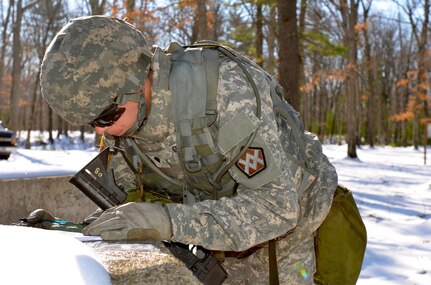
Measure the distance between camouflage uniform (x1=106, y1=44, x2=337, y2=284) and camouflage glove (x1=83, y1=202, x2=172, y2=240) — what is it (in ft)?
0.12

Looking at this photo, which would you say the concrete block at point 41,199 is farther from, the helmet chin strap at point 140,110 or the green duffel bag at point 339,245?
the green duffel bag at point 339,245

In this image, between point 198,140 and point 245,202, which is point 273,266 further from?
point 198,140

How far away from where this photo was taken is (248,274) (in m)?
1.88

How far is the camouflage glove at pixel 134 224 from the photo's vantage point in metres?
1.35

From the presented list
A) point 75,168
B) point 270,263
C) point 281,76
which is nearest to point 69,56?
point 270,263

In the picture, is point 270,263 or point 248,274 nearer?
point 270,263

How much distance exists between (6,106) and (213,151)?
171ft

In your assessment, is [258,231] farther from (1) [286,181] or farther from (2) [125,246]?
(2) [125,246]

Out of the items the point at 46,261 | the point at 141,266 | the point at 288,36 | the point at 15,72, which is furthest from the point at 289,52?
the point at 15,72

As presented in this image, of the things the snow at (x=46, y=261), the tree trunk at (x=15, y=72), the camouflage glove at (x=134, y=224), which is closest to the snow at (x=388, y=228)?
the snow at (x=46, y=261)

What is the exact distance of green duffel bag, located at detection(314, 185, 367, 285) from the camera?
1.81 metres

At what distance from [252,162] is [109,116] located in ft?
1.62

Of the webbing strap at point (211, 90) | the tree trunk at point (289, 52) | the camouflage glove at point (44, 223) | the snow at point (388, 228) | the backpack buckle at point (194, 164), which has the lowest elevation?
the snow at point (388, 228)

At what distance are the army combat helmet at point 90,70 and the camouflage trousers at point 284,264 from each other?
2.34 ft
